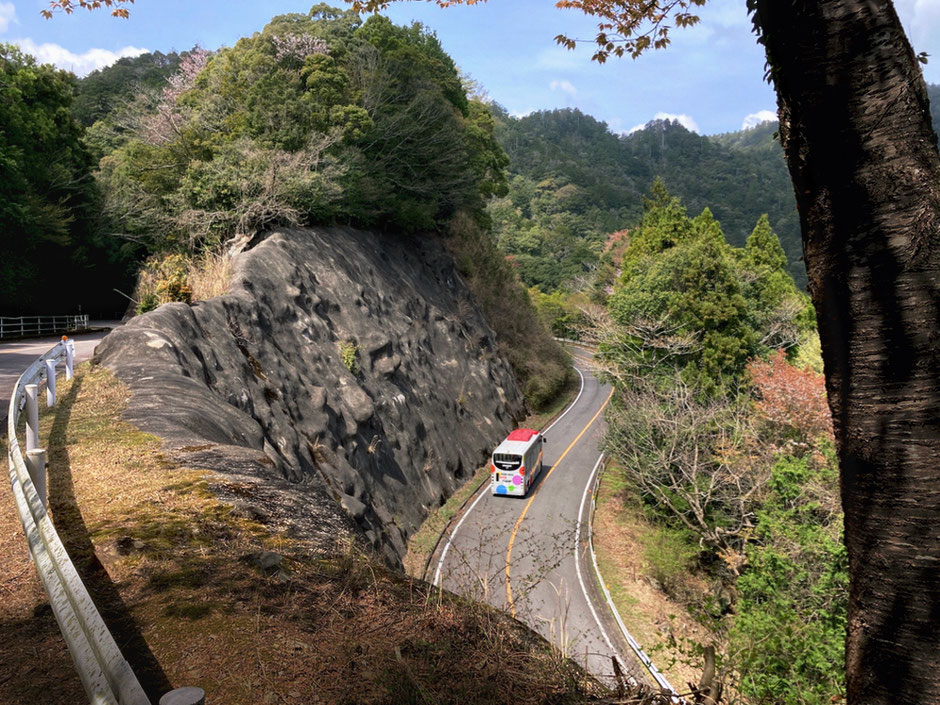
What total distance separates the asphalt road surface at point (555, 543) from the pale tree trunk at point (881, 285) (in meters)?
2.10

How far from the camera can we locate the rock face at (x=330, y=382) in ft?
30.3

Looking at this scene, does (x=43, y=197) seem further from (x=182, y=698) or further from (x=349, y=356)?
(x=182, y=698)

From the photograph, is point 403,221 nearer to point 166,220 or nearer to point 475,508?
point 166,220

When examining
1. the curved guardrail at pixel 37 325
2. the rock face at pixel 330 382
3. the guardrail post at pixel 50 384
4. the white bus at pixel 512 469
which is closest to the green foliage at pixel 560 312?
the rock face at pixel 330 382

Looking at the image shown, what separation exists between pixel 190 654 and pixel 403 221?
27170 mm

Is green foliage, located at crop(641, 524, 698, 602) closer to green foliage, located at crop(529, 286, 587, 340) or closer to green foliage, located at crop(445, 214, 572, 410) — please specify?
green foliage, located at crop(445, 214, 572, 410)

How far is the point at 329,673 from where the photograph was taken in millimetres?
3594

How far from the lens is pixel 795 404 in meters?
22.0

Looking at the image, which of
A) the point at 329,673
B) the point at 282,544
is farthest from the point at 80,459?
the point at 329,673

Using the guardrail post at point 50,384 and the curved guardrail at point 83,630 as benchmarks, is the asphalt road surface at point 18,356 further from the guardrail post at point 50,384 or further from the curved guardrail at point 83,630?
the curved guardrail at point 83,630

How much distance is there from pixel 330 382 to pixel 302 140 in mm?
10277

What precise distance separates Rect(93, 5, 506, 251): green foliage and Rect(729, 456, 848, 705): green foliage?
675 inches

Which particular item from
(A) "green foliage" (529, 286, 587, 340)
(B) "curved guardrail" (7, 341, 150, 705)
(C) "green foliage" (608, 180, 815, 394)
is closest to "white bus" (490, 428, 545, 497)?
(C) "green foliage" (608, 180, 815, 394)

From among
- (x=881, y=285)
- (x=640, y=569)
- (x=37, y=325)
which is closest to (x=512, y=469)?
(x=640, y=569)
